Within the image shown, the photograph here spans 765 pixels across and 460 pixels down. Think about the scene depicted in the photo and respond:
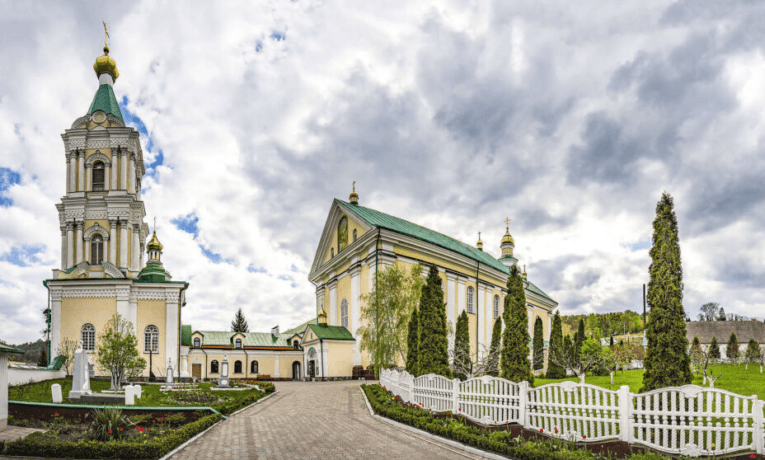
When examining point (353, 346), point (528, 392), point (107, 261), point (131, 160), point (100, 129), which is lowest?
point (353, 346)

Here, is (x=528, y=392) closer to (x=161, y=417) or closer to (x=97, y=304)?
(x=161, y=417)

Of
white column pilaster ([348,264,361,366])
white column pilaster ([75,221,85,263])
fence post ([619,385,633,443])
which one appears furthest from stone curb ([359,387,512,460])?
white column pilaster ([75,221,85,263])

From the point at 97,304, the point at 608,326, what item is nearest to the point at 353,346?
the point at 97,304

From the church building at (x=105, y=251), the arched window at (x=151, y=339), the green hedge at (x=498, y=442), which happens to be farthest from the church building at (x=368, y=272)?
the green hedge at (x=498, y=442)

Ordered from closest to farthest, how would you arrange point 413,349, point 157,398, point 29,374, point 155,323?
point 157,398
point 413,349
point 29,374
point 155,323

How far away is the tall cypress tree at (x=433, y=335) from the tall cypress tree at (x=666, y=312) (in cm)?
784

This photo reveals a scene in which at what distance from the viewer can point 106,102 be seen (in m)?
39.3

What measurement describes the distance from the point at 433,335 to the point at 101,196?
3115 centimetres

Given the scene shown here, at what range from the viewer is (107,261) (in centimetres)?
3606

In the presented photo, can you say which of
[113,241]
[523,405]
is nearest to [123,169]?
[113,241]

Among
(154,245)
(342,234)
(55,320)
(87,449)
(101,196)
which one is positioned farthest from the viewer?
(154,245)

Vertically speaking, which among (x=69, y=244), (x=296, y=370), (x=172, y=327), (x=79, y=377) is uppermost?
(x=69, y=244)

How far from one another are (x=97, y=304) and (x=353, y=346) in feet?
59.8

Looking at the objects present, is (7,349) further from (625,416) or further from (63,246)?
(63,246)
